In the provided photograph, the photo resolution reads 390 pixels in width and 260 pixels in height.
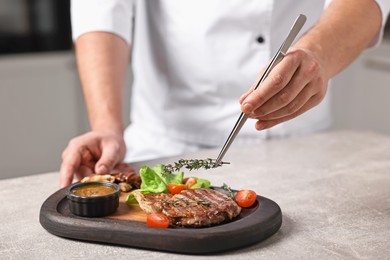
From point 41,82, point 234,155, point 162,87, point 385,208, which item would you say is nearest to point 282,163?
point 234,155

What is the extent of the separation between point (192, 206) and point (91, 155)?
1.39 feet

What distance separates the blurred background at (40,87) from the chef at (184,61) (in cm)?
109

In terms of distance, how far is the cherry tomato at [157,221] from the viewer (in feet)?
3.54

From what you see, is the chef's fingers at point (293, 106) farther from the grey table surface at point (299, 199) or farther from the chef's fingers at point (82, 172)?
the chef's fingers at point (82, 172)

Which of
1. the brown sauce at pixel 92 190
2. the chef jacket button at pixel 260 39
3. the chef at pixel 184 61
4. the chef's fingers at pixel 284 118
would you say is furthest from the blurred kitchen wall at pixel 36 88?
the chef's fingers at pixel 284 118

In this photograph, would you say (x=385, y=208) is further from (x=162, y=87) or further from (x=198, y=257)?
(x=162, y=87)

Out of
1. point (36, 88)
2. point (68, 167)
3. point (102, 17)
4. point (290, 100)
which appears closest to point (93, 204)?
point (68, 167)

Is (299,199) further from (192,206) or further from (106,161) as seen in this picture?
(106,161)

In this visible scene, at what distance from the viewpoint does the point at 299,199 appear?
1313 millimetres

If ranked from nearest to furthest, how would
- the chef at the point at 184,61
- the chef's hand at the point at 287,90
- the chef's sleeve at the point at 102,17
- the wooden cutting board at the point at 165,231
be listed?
the wooden cutting board at the point at 165,231, the chef's hand at the point at 287,90, the chef at the point at 184,61, the chef's sleeve at the point at 102,17

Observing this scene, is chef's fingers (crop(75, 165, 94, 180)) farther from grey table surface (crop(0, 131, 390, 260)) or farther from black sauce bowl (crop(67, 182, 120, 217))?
black sauce bowl (crop(67, 182, 120, 217))

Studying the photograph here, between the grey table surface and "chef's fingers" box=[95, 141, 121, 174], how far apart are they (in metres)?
0.11

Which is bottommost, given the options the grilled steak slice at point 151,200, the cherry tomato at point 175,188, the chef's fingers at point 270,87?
the cherry tomato at point 175,188

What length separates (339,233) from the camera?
3.71 ft
